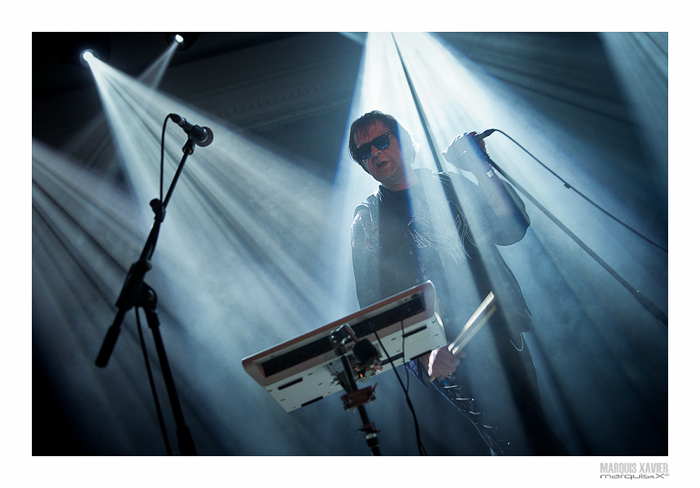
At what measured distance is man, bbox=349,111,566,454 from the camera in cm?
167

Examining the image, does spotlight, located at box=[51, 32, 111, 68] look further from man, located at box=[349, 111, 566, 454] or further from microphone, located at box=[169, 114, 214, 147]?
man, located at box=[349, 111, 566, 454]

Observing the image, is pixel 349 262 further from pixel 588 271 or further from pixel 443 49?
pixel 443 49

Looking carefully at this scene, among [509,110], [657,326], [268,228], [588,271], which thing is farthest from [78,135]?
[657,326]

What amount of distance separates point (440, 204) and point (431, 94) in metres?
1.22

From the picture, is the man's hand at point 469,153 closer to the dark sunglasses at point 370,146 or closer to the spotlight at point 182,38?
the dark sunglasses at point 370,146

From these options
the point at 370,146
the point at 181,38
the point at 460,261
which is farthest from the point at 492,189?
the point at 181,38

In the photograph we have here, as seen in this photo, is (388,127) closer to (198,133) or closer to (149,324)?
(198,133)

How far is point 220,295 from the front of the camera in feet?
8.84
